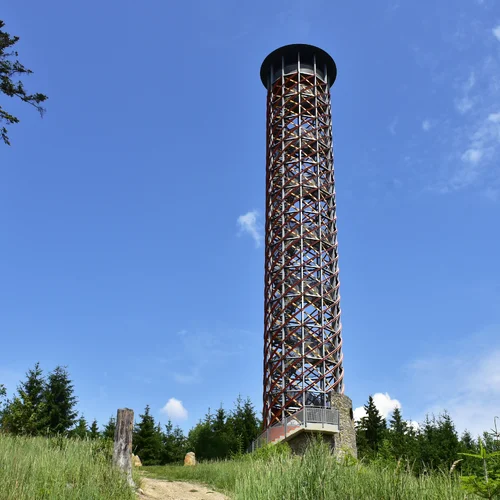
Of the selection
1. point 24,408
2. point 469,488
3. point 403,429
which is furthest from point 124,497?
point 403,429

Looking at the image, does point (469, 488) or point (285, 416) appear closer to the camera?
point (469, 488)

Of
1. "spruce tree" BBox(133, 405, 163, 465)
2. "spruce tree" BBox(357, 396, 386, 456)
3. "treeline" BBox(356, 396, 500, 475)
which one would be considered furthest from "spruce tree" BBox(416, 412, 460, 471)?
"spruce tree" BBox(133, 405, 163, 465)

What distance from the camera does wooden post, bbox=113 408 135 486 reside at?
8.54 metres

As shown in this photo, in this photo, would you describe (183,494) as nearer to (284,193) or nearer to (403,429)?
(284,193)

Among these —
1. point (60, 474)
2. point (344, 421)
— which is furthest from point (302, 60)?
point (60, 474)

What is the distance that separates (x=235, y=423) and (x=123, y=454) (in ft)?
65.8

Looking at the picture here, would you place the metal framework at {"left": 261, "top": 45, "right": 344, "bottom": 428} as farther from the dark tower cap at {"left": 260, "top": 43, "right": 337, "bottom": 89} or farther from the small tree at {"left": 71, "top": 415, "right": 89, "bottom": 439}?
the small tree at {"left": 71, "top": 415, "right": 89, "bottom": 439}

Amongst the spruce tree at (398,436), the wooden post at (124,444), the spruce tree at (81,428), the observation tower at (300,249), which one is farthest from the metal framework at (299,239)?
the wooden post at (124,444)

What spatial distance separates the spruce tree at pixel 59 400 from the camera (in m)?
24.3

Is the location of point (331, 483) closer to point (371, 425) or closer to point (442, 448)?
point (442, 448)

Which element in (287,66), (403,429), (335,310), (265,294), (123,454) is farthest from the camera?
(403,429)

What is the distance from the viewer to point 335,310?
23.5 meters

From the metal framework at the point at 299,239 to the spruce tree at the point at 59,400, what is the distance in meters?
9.02

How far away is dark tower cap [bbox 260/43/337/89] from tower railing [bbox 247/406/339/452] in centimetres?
1632
